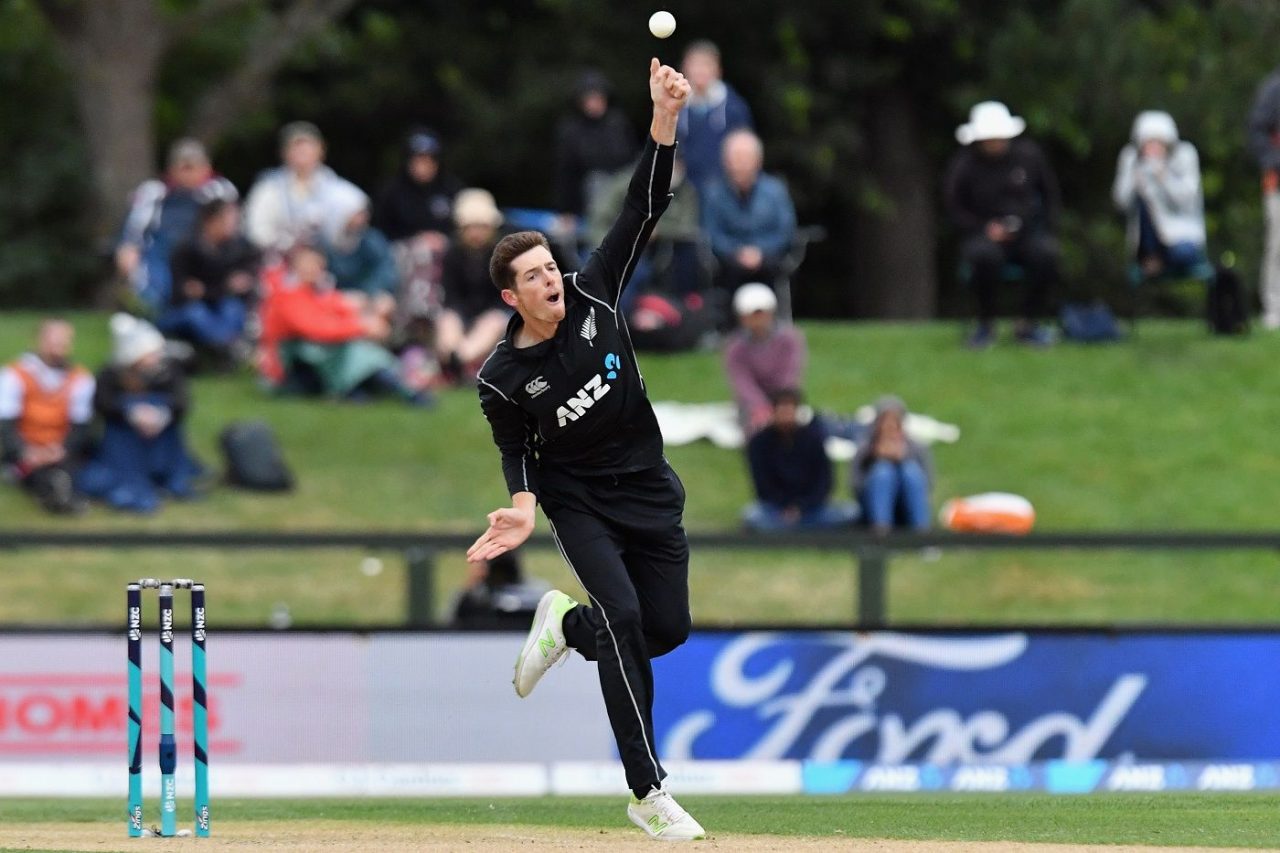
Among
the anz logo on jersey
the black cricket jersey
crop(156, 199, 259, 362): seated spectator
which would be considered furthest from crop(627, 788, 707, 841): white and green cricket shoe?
crop(156, 199, 259, 362): seated spectator

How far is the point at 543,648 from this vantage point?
8.65m

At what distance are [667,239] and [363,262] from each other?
2456 mm

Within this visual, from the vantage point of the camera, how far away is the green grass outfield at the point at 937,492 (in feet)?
54.7

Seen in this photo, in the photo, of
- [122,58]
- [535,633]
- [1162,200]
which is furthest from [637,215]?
[122,58]

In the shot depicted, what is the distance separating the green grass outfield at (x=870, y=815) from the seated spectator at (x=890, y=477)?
420 centimetres

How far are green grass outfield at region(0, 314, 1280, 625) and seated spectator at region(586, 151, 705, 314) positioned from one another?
25.4 inches

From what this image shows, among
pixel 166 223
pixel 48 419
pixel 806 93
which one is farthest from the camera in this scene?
Answer: pixel 806 93

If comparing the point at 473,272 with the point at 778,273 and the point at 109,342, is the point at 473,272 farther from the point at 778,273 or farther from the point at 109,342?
the point at 109,342

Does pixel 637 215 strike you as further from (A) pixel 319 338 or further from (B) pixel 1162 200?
(B) pixel 1162 200

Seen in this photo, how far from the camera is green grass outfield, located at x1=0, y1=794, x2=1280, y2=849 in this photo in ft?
28.5

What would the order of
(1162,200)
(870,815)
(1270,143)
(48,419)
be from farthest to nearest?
(1162,200), (1270,143), (48,419), (870,815)

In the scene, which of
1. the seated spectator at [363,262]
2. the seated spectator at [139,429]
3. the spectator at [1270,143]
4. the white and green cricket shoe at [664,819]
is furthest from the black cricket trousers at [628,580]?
the spectator at [1270,143]

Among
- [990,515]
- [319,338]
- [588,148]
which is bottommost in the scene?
[990,515]

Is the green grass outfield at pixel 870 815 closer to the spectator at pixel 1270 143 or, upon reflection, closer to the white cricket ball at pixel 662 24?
the white cricket ball at pixel 662 24
